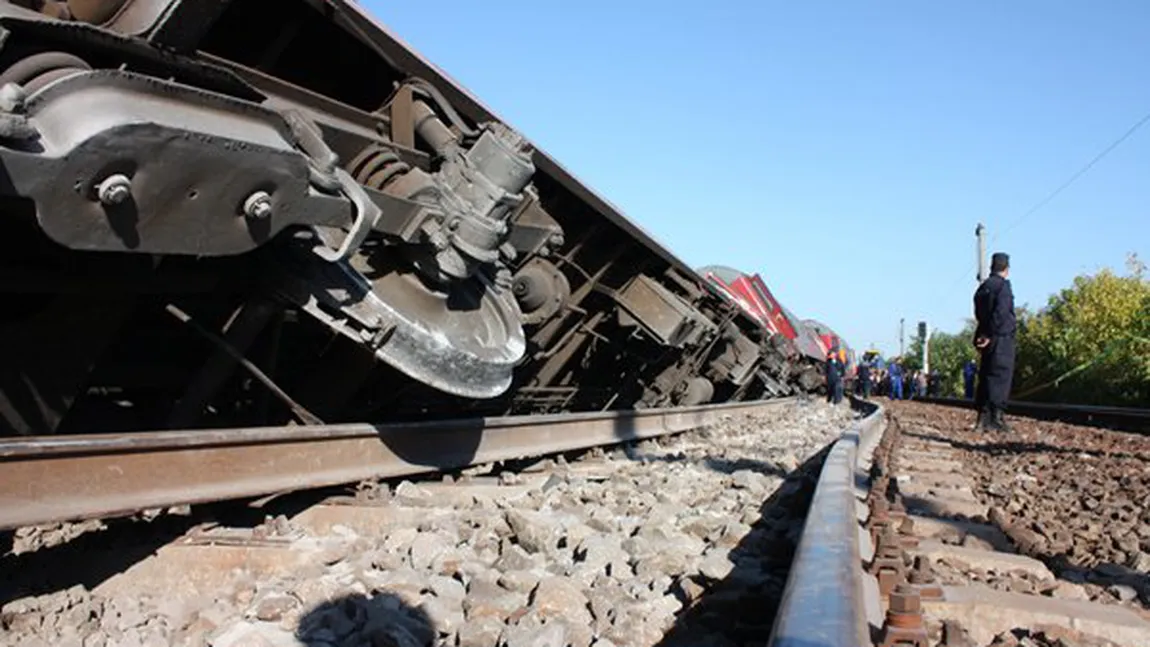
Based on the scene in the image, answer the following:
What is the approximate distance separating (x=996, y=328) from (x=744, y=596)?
26.2 ft

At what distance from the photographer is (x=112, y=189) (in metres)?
2.27

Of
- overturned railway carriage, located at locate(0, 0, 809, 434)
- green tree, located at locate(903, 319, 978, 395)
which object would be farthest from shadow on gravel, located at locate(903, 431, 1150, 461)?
green tree, located at locate(903, 319, 978, 395)

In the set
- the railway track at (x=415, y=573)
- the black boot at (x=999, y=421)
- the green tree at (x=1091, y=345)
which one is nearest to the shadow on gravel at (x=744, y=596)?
the railway track at (x=415, y=573)

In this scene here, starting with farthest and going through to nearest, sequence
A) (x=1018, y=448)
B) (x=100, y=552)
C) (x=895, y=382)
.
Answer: (x=895, y=382) < (x=1018, y=448) < (x=100, y=552)

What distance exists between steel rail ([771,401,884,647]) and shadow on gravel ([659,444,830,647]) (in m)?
0.18

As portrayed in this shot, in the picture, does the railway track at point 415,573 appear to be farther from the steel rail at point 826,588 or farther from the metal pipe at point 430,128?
the metal pipe at point 430,128

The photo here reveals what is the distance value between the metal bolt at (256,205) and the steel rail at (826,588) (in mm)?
1708

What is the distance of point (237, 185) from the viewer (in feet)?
8.62

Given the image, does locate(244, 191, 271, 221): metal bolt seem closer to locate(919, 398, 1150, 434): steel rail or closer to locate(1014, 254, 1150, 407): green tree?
locate(919, 398, 1150, 434): steel rail

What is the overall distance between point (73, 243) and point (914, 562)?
2.45m

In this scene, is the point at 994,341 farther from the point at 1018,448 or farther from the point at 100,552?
the point at 100,552

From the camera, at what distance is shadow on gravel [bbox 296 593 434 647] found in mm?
2217

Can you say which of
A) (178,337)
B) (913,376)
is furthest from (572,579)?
(913,376)

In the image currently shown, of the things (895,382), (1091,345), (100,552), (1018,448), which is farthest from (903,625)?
(895,382)
